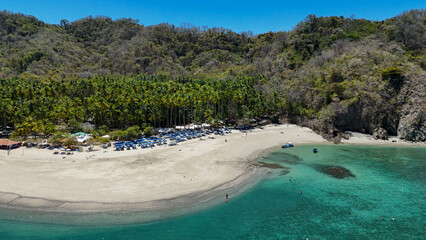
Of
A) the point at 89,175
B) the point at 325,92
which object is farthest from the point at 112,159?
the point at 325,92

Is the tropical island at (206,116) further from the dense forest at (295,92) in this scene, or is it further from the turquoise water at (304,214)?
the turquoise water at (304,214)

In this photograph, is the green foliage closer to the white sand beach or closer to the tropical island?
the tropical island

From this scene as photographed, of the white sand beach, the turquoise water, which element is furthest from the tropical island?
the turquoise water

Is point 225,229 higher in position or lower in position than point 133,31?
lower

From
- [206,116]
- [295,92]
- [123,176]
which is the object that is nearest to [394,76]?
[295,92]

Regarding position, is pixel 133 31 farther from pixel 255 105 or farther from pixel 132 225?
pixel 132 225

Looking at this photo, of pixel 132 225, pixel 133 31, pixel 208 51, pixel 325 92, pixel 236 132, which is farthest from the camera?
pixel 133 31

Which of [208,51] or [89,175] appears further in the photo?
[208,51]

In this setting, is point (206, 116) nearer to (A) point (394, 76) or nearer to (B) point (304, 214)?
(B) point (304, 214)

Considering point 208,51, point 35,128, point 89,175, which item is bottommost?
point 89,175
